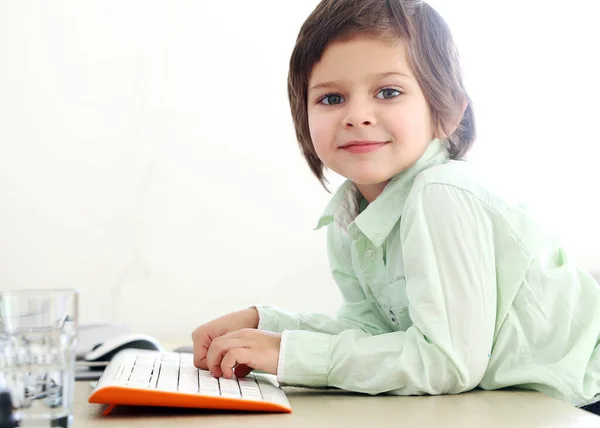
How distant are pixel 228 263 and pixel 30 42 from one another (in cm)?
79

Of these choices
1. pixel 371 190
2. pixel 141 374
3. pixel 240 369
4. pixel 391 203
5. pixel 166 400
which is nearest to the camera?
pixel 166 400

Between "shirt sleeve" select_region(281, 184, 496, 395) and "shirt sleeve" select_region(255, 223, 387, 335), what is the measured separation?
17cm

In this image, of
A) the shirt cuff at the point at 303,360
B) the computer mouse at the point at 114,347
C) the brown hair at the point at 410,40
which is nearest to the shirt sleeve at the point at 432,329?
the shirt cuff at the point at 303,360

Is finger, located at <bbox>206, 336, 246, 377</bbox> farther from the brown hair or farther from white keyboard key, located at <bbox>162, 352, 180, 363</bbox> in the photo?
the brown hair

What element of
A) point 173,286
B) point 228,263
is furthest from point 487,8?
point 173,286

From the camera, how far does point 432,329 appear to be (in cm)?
94

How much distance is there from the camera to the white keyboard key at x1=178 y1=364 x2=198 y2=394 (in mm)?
840

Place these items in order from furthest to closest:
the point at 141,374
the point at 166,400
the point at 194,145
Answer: the point at 194,145
the point at 141,374
the point at 166,400

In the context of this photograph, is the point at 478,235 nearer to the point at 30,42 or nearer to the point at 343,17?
the point at 343,17

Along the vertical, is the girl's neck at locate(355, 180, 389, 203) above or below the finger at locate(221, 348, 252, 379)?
above

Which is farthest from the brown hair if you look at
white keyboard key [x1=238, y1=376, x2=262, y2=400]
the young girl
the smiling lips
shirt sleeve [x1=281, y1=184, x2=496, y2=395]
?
white keyboard key [x1=238, y1=376, x2=262, y2=400]

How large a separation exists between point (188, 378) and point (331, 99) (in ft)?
1.47

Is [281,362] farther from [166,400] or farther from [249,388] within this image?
[166,400]

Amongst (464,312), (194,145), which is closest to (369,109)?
(464,312)
